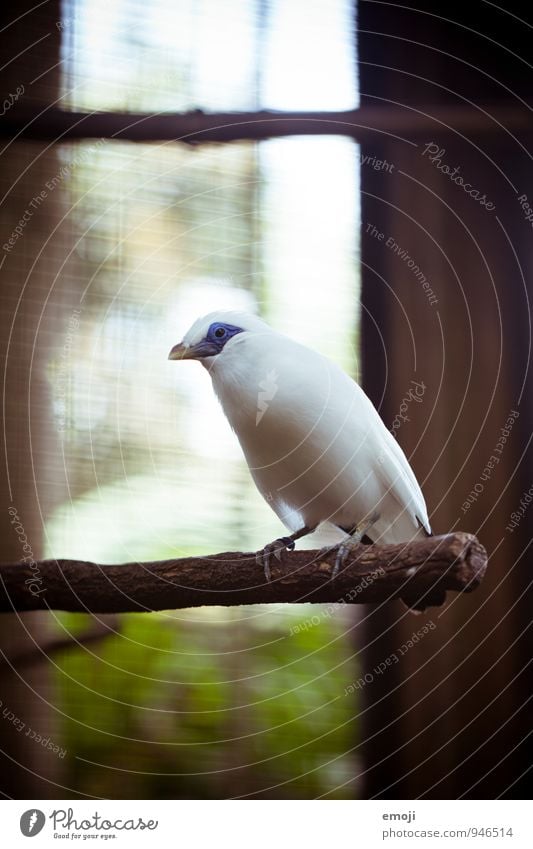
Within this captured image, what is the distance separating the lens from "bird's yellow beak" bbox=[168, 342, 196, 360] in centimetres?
118

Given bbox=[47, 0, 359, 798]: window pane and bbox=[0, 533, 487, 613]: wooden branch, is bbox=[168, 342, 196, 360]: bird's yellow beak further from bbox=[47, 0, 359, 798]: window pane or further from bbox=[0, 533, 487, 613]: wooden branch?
bbox=[0, 533, 487, 613]: wooden branch

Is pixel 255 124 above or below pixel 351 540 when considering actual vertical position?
above

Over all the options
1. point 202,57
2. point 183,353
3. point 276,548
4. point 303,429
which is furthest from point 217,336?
point 202,57

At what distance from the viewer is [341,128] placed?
127 cm

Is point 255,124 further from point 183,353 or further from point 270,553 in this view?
point 270,553

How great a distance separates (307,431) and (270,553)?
0.16 metres

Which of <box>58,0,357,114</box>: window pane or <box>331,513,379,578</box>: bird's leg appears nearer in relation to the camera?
<box>331,513,379,578</box>: bird's leg

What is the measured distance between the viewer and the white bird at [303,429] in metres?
1.16

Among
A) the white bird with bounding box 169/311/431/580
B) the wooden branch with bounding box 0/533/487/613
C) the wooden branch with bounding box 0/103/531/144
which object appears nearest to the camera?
the wooden branch with bounding box 0/533/487/613

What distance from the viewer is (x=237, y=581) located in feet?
3.57

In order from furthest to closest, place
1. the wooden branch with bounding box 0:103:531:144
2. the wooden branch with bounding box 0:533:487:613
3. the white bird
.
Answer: the wooden branch with bounding box 0:103:531:144 → the white bird → the wooden branch with bounding box 0:533:487:613

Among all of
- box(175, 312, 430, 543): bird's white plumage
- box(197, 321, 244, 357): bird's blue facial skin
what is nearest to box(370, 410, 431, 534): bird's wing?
box(175, 312, 430, 543): bird's white plumage

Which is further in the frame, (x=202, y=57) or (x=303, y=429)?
(x=202, y=57)

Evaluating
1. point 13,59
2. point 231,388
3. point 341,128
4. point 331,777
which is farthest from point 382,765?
point 13,59
